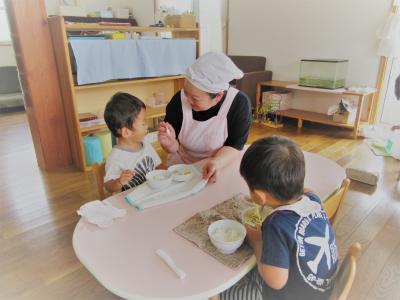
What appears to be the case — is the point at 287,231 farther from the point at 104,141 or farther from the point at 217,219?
the point at 104,141

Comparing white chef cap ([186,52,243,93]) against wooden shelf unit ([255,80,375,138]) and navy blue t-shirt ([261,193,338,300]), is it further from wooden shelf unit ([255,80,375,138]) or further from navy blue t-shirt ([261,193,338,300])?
wooden shelf unit ([255,80,375,138])

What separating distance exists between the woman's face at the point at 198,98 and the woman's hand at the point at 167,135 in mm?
152

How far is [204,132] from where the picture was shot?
1446mm

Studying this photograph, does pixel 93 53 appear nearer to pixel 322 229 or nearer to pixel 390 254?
pixel 322 229

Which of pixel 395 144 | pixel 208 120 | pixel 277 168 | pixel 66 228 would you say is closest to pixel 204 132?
pixel 208 120

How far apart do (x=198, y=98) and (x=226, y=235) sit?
25.6 inches

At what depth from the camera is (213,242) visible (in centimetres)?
79

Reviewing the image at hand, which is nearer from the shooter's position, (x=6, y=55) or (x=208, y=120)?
(x=208, y=120)

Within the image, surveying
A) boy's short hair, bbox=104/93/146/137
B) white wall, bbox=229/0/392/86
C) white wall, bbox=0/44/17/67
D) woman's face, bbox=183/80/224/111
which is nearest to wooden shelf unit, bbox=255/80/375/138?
white wall, bbox=229/0/392/86

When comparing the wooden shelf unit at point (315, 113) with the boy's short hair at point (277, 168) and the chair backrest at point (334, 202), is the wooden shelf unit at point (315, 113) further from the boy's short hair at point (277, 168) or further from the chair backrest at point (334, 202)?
the boy's short hair at point (277, 168)

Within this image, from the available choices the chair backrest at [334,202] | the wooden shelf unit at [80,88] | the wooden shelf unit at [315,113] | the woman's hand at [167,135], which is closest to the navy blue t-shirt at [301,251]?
the chair backrest at [334,202]

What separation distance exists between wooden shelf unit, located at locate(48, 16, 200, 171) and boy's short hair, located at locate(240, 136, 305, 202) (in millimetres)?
2167

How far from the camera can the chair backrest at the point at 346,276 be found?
69 cm

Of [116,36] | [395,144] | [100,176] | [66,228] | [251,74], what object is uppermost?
[116,36]
